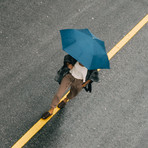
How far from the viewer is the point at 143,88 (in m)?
5.16

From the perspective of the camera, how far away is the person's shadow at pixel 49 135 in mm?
4047

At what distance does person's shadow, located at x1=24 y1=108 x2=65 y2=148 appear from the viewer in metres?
4.05

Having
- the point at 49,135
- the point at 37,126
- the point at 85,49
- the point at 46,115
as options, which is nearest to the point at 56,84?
the point at 46,115

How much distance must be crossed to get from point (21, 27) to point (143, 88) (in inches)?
132

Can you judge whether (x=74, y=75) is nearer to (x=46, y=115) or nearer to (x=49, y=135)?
(x=46, y=115)

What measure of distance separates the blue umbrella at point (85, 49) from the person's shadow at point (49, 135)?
5.49ft

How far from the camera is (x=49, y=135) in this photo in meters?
4.17

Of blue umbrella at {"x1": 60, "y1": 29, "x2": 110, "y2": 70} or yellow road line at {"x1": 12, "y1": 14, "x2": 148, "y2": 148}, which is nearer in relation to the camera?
blue umbrella at {"x1": 60, "y1": 29, "x2": 110, "y2": 70}

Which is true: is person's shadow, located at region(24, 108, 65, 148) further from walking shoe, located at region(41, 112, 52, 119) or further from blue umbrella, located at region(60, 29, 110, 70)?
blue umbrella, located at region(60, 29, 110, 70)

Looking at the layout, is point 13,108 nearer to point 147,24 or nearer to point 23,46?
Answer: point 23,46

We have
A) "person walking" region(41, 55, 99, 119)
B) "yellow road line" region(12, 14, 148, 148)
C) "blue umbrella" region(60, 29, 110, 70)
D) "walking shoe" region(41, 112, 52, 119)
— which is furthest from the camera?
"walking shoe" region(41, 112, 52, 119)

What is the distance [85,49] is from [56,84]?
1.70 metres

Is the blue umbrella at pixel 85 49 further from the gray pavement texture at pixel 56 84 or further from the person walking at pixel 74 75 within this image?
the gray pavement texture at pixel 56 84

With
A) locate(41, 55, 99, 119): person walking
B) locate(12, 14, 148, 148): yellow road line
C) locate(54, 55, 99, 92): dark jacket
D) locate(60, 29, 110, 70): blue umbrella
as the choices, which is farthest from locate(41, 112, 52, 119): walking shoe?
locate(60, 29, 110, 70): blue umbrella
